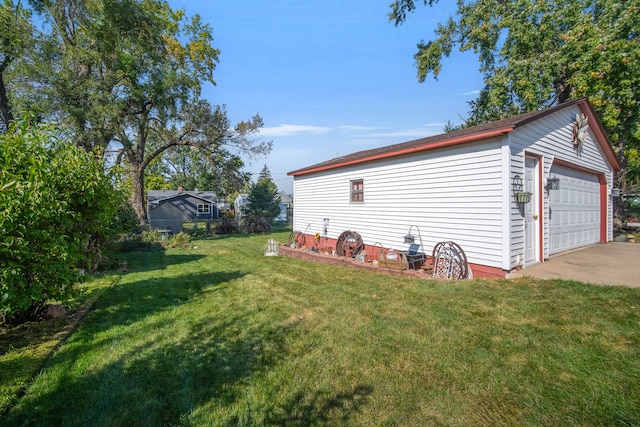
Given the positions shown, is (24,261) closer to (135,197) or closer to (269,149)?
(135,197)

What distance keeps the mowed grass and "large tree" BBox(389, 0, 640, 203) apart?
10.8m

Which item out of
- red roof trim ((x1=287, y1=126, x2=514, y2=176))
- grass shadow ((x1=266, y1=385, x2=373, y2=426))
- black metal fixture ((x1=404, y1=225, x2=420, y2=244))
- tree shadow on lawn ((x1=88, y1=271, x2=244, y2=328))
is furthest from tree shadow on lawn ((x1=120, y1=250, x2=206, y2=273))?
grass shadow ((x1=266, y1=385, x2=373, y2=426))

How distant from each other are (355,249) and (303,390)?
6560mm

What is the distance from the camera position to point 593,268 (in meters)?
5.97

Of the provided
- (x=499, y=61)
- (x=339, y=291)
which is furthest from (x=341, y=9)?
(x=499, y=61)

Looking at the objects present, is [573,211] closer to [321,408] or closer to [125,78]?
[321,408]

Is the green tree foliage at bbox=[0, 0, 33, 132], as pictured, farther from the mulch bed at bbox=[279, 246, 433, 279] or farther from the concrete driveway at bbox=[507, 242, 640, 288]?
the concrete driveway at bbox=[507, 242, 640, 288]

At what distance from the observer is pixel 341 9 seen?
6.11 metres

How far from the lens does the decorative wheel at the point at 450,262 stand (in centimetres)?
612

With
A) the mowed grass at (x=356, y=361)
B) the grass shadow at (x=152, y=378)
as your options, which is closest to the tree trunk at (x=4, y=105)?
the mowed grass at (x=356, y=361)

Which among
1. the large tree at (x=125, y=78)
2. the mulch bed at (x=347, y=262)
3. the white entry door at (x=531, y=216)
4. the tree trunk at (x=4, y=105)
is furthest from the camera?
the large tree at (x=125, y=78)

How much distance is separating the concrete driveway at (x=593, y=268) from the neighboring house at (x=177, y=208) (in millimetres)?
19449

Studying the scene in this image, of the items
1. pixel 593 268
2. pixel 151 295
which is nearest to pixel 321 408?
pixel 151 295

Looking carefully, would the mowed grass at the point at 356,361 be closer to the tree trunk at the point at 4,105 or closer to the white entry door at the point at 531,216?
the white entry door at the point at 531,216
